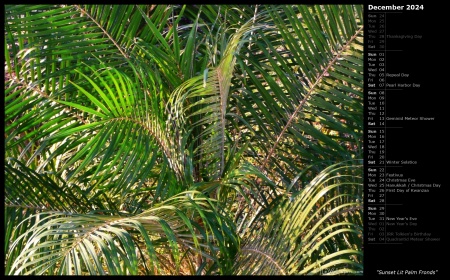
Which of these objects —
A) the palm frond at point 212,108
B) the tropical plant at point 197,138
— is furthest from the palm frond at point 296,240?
the palm frond at point 212,108

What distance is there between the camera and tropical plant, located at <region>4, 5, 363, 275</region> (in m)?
1.67

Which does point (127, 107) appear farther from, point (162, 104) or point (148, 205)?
point (148, 205)

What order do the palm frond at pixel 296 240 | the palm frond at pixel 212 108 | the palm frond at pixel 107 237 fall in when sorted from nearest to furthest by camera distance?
1. the palm frond at pixel 107 237
2. the palm frond at pixel 296 240
3. the palm frond at pixel 212 108

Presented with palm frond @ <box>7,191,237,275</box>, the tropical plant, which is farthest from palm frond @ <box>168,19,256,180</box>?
palm frond @ <box>7,191,237,275</box>

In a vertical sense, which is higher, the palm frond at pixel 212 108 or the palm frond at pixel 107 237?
the palm frond at pixel 212 108

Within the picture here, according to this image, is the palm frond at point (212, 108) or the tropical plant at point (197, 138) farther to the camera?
the palm frond at point (212, 108)

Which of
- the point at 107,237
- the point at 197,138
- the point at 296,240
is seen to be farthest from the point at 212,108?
the point at 107,237

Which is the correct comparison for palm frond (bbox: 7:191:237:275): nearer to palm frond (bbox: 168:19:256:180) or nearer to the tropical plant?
the tropical plant

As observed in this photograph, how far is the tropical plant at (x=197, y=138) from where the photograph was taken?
1.67 meters

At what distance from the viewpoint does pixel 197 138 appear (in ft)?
6.13

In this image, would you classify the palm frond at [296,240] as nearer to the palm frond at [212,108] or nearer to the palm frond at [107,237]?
the palm frond at [107,237]
